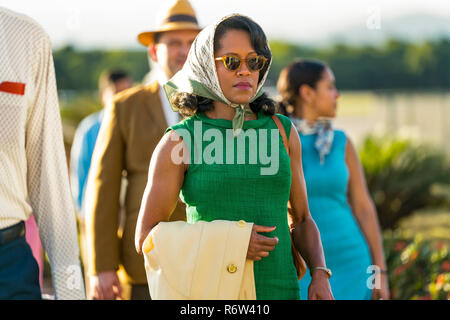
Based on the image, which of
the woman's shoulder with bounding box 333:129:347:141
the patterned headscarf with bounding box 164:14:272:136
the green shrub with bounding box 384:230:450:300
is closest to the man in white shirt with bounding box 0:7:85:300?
the patterned headscarf with bounding box 164:14:272:136

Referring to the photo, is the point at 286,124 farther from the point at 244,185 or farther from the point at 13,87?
the point at 13,87

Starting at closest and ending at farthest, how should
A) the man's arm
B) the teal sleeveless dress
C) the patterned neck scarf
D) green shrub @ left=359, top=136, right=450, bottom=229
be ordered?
the man's arm
the teal sleeveless dress
the patterned neck scarf
green shrub @ left=359, top=136, right=450, bottom=229

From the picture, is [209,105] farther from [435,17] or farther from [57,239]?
[435,17]

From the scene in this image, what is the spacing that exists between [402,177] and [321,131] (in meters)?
6.30

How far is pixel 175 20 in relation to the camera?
4.28m

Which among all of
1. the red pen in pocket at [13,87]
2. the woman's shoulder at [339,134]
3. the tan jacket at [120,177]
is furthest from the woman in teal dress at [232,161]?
the woman's shoulder at [339,134]

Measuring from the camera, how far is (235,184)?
8.38 feet

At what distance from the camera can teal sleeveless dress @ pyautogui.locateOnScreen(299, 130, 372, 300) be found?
4.44 m

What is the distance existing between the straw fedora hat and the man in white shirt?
4.56 ft

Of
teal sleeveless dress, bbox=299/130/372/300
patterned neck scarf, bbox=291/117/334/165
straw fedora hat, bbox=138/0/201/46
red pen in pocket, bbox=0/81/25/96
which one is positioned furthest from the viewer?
patterned neck scarf, bbox=291/117/334/165

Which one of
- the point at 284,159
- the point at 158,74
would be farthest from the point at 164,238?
the point at 158,74

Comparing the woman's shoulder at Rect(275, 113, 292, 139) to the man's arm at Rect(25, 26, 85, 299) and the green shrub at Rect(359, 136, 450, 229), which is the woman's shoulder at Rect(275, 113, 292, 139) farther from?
the green shrub at Rect(359, 136, 450, 229)

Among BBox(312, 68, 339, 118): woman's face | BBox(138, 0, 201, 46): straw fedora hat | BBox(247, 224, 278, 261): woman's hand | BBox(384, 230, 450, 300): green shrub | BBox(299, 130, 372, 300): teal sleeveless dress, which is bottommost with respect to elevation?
BBox(384, 230, 450, 300): green shrub

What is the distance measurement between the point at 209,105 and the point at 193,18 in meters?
1.77
